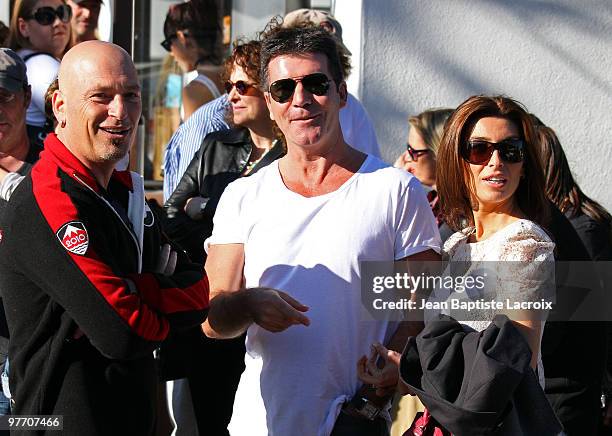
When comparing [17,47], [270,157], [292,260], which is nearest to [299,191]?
[292,260]

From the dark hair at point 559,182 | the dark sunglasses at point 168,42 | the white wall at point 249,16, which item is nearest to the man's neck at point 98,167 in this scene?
the dark hair at point 559,182

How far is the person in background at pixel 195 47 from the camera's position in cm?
632

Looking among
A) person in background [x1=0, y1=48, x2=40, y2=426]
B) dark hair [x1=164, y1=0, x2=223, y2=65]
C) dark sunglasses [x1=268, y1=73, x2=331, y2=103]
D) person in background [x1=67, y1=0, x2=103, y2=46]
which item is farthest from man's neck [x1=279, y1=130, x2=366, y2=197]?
person in background [x1=67, y1=0, x2=103, y2=46]

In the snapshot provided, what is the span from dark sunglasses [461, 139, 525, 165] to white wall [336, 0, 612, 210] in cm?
273

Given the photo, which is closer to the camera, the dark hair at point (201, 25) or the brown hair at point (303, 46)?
the brown hair at point (303, 46)

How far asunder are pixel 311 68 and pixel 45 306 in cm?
117

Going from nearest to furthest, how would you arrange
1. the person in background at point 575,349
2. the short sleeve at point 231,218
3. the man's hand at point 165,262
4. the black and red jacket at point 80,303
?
the black and red jacket at point 80,303
the man's hand at point 165,262
the short sleeve at point 231,218
the person in background at point 575,349

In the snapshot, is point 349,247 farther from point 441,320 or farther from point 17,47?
point 17,47

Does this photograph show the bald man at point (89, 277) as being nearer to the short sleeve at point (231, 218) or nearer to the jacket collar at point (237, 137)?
the short sleeve at point (231, 218)

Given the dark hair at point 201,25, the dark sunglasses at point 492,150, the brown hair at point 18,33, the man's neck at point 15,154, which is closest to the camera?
the dark sunglasses at point 492,150

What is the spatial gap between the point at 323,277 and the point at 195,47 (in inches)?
154

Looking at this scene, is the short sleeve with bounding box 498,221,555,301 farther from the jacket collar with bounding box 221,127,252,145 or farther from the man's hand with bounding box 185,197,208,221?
the jacket collar with bounding box 221,127,252,145

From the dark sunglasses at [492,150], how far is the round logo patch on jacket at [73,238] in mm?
1301

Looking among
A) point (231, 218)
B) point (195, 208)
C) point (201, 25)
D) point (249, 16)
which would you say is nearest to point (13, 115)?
point (195, 208)
